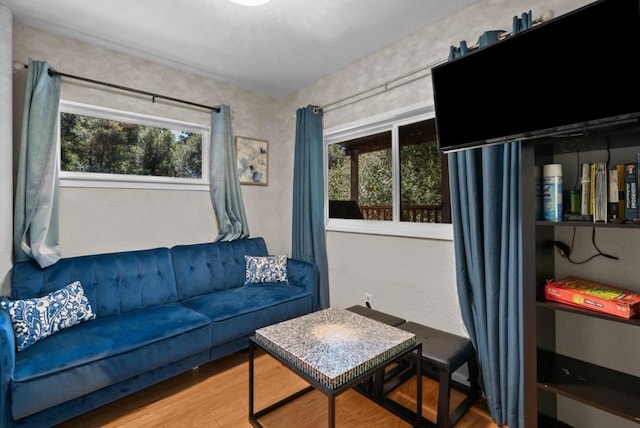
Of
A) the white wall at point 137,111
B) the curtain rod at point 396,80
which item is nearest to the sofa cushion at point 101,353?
the white wall at point 137,111

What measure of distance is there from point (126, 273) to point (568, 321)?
9.58ft

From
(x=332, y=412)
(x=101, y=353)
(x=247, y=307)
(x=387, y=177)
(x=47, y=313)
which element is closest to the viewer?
(x=332, y=412)

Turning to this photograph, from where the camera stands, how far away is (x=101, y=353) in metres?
1.70

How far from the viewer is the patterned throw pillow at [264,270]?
2.96 meters

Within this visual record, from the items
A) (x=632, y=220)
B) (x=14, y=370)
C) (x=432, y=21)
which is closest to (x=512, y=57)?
(x=632, y=220)

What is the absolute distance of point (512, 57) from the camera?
1307 millimetres

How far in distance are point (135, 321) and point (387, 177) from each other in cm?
222

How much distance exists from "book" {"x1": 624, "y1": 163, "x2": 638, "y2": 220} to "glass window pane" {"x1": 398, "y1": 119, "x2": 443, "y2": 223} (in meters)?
1.13

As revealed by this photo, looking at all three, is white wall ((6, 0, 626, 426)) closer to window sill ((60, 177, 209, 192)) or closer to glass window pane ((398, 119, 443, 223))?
window sill ((60, 177, 209, 192))

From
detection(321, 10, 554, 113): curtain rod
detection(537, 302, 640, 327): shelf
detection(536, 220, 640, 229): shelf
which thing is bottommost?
detection(537, 302, 640, 327): shelf

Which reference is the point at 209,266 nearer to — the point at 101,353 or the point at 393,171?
the point at 101,353

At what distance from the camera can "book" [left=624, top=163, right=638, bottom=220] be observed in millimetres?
1196

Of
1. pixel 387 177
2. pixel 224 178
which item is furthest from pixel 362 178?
pixel 224 178

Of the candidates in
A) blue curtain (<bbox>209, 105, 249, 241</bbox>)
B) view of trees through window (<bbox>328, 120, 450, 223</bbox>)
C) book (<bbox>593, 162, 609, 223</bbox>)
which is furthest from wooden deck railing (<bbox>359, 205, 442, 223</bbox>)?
blue curtain (<bbox>209, 105, 249, 241</bbox>)
